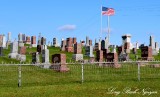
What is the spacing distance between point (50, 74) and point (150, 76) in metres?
6.01

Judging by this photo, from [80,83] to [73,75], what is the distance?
348cm

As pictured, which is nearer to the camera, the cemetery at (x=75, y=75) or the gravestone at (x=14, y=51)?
the cemetery at (x=75, y=75)

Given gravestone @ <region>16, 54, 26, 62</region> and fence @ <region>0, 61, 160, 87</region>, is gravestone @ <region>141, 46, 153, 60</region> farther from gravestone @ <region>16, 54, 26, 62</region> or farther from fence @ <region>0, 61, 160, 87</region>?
gravestone @ <region>16, 54, 26, 62</region>

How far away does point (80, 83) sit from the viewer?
1853 centimetres

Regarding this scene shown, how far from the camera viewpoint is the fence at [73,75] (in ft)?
62.9

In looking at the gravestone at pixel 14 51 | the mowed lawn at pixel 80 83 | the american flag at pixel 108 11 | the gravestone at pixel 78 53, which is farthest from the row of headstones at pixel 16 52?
the american flag at pixel 108 11

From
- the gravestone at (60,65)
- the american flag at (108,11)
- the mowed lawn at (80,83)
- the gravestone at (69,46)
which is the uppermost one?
the american flag at (108,11)

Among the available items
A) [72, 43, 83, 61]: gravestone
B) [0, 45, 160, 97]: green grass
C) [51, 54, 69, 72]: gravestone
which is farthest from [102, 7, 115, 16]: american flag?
[51, 54, 69, 72]: gravestone

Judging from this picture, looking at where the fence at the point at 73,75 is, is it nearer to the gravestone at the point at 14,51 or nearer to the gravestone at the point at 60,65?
the gravestone at the point at 60,65

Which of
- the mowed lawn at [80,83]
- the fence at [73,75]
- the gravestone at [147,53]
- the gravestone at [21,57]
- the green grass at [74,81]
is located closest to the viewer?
the mowed lawn at [80,83]

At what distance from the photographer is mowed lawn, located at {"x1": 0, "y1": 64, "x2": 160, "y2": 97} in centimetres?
1492

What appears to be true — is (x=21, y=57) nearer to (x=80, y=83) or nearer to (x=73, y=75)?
(x=73, y=75)

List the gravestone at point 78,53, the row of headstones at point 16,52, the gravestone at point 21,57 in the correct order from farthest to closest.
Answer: the gravestone at point 78,53, the row of headstones at point 16,52, the gravestone at point 21,57

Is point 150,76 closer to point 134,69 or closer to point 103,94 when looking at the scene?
point 134,69
